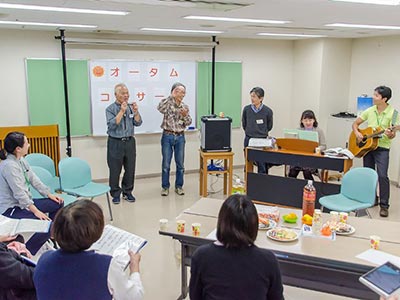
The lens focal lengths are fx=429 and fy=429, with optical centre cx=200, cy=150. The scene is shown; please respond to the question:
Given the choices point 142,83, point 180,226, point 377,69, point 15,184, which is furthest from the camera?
point 377,69

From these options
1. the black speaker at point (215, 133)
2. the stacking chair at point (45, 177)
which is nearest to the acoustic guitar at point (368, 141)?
the black speaker at point (215, 133)

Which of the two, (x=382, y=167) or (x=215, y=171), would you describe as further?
(x=215, y=171)

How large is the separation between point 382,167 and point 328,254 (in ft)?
9.61

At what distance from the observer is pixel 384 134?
16.2 feet

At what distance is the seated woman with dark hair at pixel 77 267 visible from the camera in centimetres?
170

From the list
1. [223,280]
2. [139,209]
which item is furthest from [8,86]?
[223,280]

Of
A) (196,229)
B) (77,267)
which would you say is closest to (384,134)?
(196,229)

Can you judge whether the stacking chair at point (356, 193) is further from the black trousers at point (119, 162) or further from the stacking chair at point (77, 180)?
the black trousers at point (119, 162)

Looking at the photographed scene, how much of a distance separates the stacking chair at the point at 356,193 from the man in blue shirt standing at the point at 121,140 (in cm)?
254

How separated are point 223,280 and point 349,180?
2833mm

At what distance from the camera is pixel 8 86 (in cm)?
577

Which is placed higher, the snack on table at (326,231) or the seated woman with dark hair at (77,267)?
the seated woman with dark hair at (77,267)

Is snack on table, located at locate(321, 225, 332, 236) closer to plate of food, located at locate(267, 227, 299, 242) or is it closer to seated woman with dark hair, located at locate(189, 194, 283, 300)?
plate of food, located at locate(267, 227, 299, 242)

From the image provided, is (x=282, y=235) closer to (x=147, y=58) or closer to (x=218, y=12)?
(x=218, y=12)
